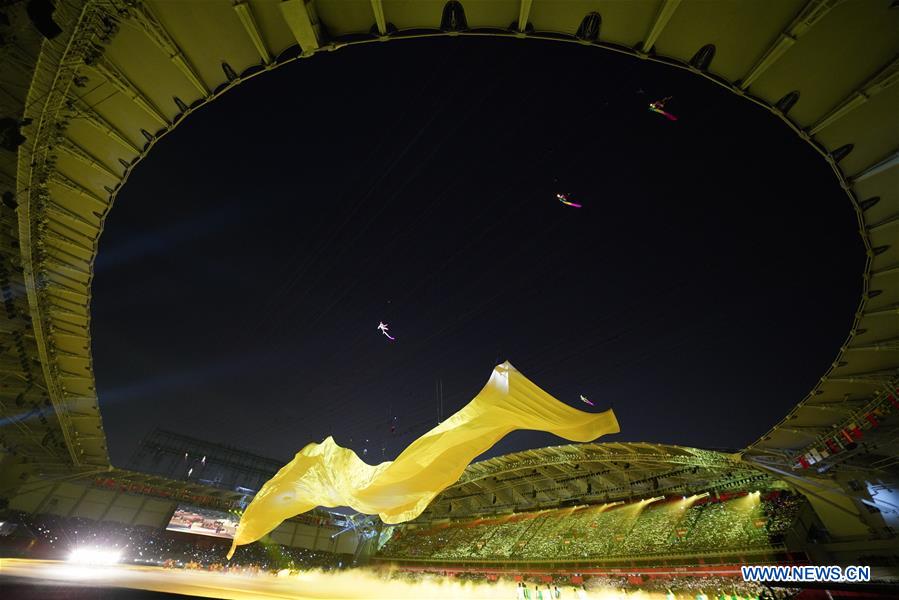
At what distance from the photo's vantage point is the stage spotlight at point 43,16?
178 inches

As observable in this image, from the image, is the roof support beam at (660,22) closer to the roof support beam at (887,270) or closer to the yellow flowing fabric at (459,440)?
the yellow flowing fabric at (459,440)

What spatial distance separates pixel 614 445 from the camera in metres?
16.7

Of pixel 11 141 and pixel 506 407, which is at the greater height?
pixel 11 141

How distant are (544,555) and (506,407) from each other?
18.2 meters

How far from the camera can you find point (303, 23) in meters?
4.58

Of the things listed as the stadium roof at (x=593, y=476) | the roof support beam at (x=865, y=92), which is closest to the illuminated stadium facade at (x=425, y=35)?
the roof support beam at (x=865, y=92)

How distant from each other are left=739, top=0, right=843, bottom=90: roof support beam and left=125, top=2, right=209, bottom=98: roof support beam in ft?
27.1

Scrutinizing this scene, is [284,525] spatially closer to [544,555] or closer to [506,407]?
[544,555]

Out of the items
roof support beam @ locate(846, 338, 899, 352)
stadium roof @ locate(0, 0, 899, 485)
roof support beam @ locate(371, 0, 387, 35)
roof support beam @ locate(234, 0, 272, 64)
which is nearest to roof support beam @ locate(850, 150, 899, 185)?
stadium roof @ locate(0, 0, 899, 485)

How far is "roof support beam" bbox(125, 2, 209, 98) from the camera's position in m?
4.97

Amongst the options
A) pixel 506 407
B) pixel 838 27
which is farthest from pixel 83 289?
pixel 838 27

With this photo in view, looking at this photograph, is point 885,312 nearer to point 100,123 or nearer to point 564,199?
point 564,199

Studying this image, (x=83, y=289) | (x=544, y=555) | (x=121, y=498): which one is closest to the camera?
(x=83, y=289)

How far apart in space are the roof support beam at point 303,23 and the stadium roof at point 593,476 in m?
17.6
